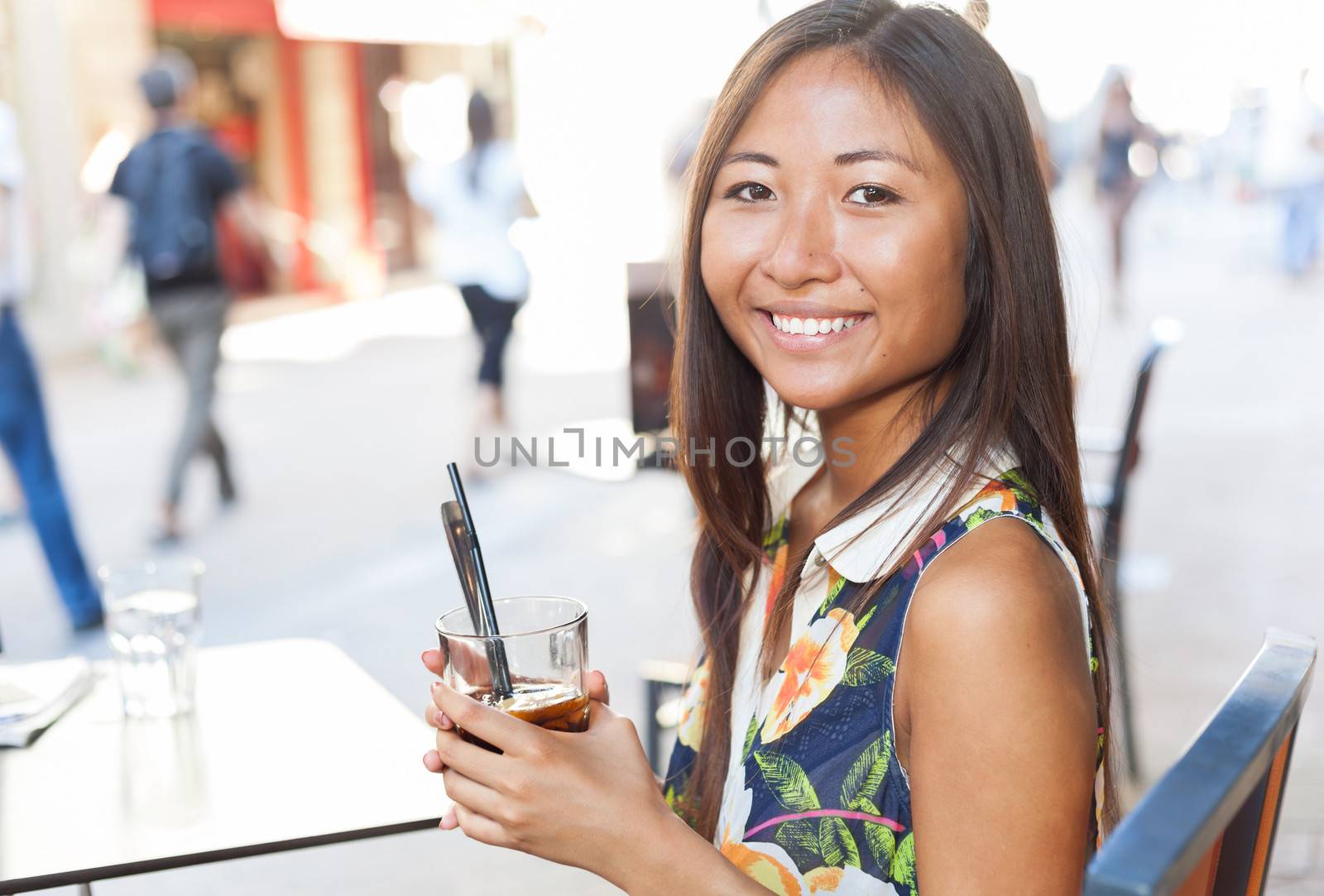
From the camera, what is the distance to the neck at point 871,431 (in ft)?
4.76

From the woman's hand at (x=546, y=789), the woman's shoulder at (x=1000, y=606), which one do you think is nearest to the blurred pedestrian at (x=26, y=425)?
the woman's hand at (x=546, y=789)

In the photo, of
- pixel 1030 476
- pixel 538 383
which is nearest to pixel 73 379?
pixel 538 383

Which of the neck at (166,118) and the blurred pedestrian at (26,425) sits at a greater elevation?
the neck at (166,118)

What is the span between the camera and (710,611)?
1.70 metres

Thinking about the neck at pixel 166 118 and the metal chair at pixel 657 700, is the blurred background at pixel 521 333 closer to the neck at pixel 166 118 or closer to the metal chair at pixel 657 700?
the metal chair at pixel 657 700

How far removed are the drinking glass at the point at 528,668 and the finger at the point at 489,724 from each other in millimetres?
45

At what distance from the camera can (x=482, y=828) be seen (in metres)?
1.14

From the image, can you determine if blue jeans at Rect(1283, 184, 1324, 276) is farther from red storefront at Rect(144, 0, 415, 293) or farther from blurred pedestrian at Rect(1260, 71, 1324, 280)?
red storefront at Rect(144, 0, 415, 293)

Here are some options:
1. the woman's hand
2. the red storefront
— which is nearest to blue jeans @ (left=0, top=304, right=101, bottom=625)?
the woman's hand

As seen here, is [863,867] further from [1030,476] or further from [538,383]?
[538,383]

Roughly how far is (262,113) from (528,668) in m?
14.7

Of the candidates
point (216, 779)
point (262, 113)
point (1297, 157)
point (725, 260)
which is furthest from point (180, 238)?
point (1297, 157)

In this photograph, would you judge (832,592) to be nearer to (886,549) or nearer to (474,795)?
(886,549)

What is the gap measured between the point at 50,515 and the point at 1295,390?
24.0 ft
